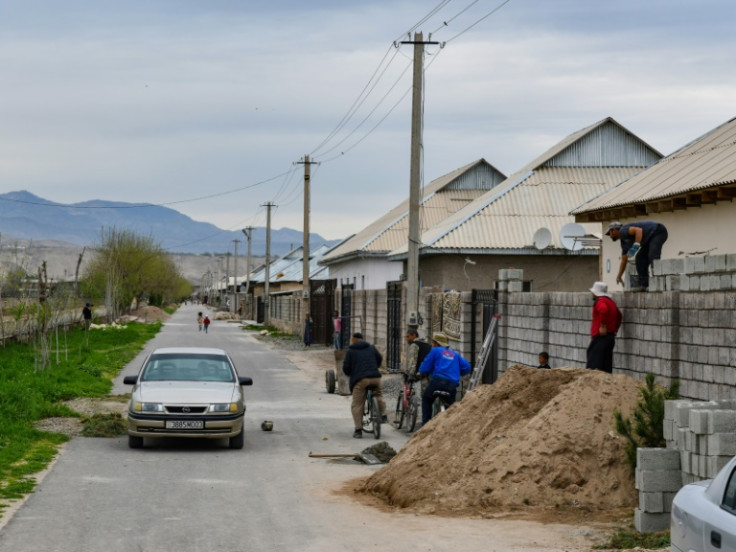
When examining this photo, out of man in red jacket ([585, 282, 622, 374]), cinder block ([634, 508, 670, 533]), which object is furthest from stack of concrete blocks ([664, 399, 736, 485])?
man in red jacket ([585, 282, 622, 374])

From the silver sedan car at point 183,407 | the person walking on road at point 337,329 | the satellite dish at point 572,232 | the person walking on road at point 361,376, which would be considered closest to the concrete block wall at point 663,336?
the person walking on road at point 361,376

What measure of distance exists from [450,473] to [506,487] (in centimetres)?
90

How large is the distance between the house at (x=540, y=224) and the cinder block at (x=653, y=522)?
71.8 ft

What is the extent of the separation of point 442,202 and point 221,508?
4034 cm

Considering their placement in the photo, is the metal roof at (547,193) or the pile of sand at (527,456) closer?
the pile of sand at (527,456)

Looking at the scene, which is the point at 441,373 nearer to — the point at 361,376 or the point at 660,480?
the point at 361,376

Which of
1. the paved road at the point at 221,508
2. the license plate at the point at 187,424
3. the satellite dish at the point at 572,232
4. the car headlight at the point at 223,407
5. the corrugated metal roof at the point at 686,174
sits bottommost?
the paved road at the point at 221,508

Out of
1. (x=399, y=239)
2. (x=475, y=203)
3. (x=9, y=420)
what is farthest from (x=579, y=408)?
(x=399, y=239)

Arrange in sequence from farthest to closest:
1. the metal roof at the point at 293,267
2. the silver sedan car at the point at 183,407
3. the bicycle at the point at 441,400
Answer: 1. the metal roof at the point at 293,267
2. the bicycle at the point at 441,400
3. the silver sedan car at the point at 183,407

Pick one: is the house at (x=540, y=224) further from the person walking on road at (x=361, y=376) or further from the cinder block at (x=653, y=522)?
the cinder block at (x=653, y=522)

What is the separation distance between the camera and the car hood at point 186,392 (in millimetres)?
16375

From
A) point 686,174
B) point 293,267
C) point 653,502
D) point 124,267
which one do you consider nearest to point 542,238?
point 686,174

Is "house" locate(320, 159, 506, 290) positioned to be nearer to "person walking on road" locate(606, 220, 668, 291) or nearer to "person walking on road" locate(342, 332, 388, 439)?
"person walking on road" locate(342, 332, 388, 439)

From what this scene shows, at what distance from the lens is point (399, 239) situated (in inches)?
1969
